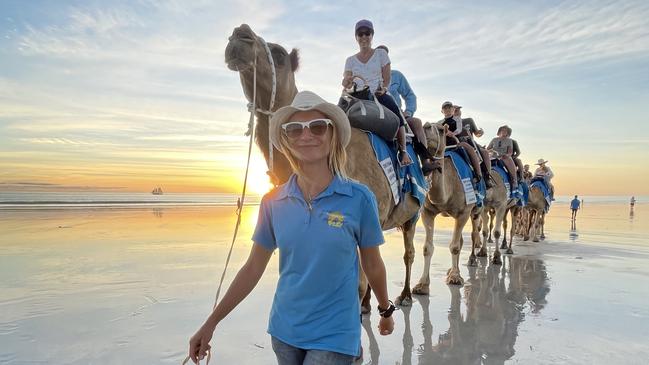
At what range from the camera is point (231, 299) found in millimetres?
2197

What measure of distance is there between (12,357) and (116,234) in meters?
11.0

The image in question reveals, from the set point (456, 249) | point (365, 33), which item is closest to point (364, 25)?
point (365, 33)

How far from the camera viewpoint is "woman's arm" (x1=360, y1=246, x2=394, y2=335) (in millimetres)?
2121

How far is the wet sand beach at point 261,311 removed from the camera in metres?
4.55

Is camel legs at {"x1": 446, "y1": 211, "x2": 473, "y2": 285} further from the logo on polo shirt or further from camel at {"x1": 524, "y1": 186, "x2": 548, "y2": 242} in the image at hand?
camel at {"x1": 524, "y1": 186, "x2": 548, "y2": 242}

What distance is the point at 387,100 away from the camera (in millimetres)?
5324

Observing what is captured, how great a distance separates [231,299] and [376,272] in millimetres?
771

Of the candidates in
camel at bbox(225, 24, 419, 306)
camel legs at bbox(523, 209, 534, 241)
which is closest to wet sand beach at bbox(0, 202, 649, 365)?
camel at bbox(225, 24, 419, 306)

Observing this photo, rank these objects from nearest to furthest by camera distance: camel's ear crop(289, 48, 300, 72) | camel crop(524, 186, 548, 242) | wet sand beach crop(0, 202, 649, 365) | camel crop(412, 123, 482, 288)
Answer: wet sand beach crop(0, 202, 649, 365), camel's ear crop(289, 48, 300, 72), camel crop(412, 123, 482, 288), camel crop(524, 186, 548, 242)

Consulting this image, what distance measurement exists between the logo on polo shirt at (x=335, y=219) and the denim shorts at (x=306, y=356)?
585 millimetres

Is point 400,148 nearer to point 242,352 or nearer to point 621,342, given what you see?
point 242,352

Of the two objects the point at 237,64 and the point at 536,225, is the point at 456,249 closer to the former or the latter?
the point at 237,64

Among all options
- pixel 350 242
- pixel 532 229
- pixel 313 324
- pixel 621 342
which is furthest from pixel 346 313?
pixel 532 229

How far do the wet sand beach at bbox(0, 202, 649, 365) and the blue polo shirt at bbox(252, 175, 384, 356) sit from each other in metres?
2.59
